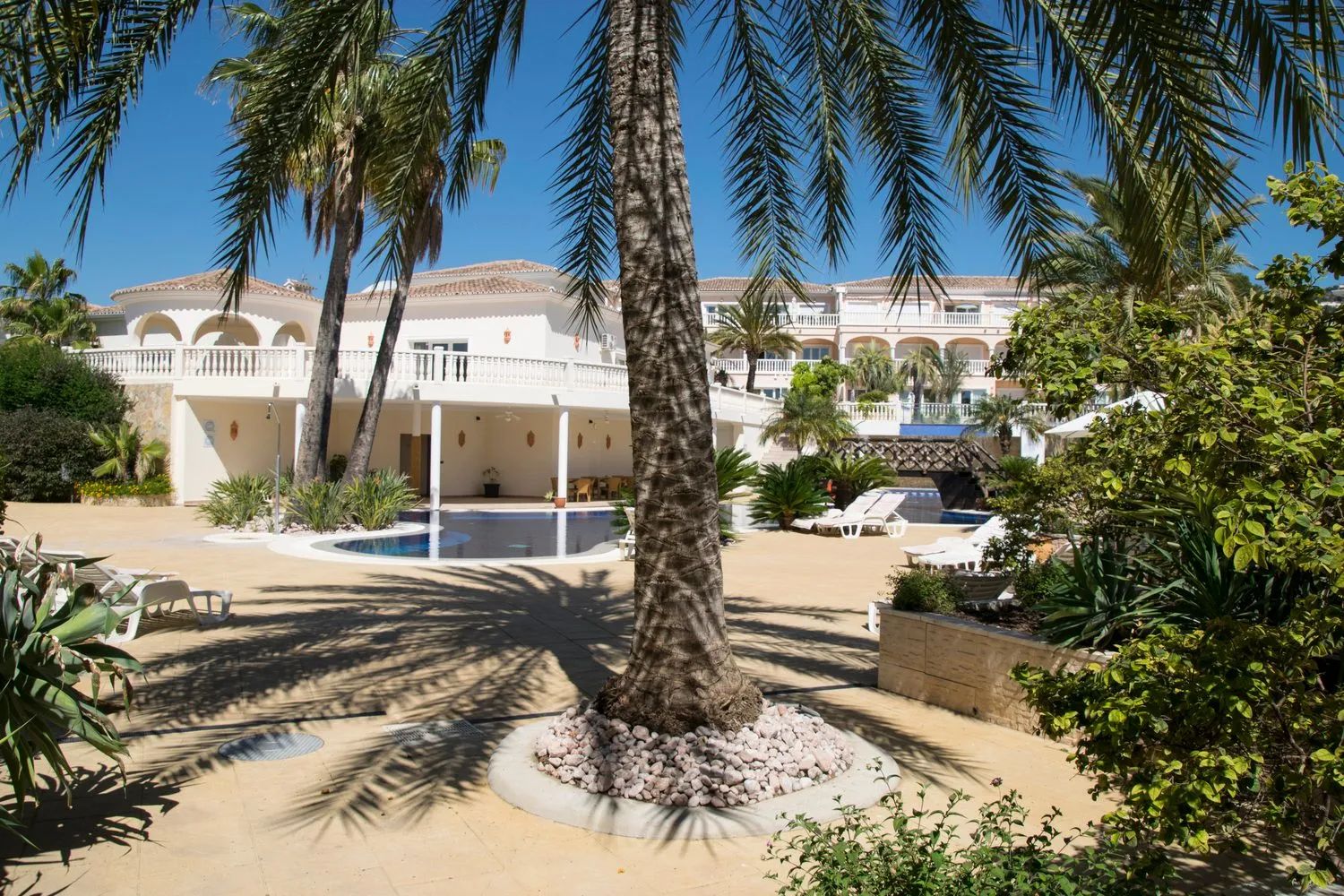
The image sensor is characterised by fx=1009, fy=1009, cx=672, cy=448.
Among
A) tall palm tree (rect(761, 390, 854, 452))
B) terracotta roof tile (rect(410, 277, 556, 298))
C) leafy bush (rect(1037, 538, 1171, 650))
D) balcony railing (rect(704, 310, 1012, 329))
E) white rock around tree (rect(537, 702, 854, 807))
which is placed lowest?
white rock around tree (rect(537, 702, 854, 807))

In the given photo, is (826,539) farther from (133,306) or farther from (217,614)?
(133,306)

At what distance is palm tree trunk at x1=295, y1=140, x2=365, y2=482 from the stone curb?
52.2 ft

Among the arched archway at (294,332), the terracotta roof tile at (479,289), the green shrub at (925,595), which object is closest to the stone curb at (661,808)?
the green shrub at (925,595)

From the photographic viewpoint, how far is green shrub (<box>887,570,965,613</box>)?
7211 mm

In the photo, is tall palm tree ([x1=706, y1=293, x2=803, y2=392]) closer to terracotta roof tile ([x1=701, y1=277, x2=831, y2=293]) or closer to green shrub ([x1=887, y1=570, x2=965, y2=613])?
terracotta roof tile ([x1=701, y1=277, x2=831, y2=293])

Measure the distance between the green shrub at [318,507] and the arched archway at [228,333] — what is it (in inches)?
657

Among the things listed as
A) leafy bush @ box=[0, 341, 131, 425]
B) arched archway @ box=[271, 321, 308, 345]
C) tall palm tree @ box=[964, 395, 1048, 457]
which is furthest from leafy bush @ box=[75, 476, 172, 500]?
tall palm tree @ box=[964, 395, 1048, 457]

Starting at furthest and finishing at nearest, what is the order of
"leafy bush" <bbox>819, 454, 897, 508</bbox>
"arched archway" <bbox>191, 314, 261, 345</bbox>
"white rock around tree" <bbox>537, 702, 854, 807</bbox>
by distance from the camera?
"arched archway" <bbox>191, 314, 261, 345</bbox> < "leafy bush" <bbox>819, 454, 897, 508</bbox> < "white rock around tree" <bbox>537, 702, 854, 807</bbox>

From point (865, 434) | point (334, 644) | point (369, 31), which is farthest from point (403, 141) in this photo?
point (865, 434)

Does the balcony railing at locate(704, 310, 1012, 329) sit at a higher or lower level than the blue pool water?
higher

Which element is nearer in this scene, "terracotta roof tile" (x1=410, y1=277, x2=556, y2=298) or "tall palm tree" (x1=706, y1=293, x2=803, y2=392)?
"terracotta roof tile" (x1=410, y1=277, x2=556, y2=298)

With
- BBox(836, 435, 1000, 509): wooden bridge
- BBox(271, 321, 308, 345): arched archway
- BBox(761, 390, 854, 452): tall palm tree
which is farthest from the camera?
BBox(836, 435, 1000, 509): wooden bridge

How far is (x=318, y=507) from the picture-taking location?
734 inches

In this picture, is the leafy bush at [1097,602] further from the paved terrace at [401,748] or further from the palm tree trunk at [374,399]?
the palm tree trunk at [374,399]
